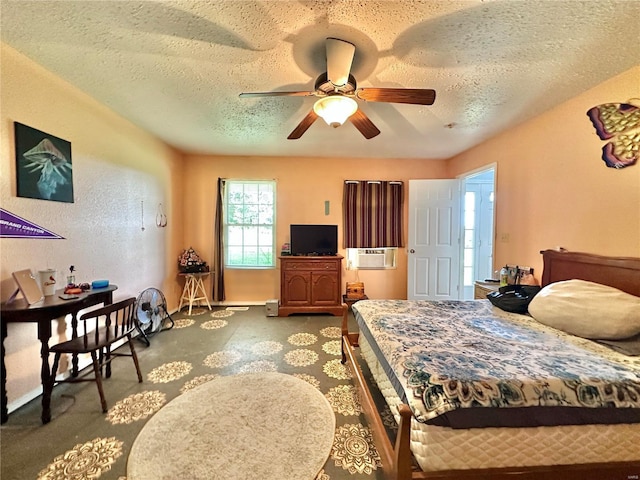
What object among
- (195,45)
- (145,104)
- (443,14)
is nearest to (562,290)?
(443,14)

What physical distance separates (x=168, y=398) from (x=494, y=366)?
2.28 meters

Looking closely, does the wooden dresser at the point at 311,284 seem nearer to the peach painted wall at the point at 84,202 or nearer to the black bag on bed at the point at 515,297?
the peach painted wall at the point at 84,202

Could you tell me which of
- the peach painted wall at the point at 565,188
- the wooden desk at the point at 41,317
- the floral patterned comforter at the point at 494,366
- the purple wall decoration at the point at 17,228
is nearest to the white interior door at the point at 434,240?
the peach painted wall at the point at 565,188

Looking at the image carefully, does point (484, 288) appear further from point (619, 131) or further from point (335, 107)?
point (335, 107)

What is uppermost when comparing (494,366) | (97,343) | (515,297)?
(515,297)

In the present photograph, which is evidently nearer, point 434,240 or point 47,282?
point 47,282

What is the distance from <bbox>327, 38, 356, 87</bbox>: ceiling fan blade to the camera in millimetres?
1521

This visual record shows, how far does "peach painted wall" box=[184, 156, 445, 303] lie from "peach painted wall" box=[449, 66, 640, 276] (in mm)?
1752

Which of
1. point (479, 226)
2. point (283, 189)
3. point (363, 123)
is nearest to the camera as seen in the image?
point (363, 123)

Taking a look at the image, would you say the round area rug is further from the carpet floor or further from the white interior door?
the white interior door

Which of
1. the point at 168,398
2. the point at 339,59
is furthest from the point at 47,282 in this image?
the point at 339,59

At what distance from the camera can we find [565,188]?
2475mm

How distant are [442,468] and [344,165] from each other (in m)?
4.22

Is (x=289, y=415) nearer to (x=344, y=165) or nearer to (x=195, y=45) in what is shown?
(x=195, y=45)
